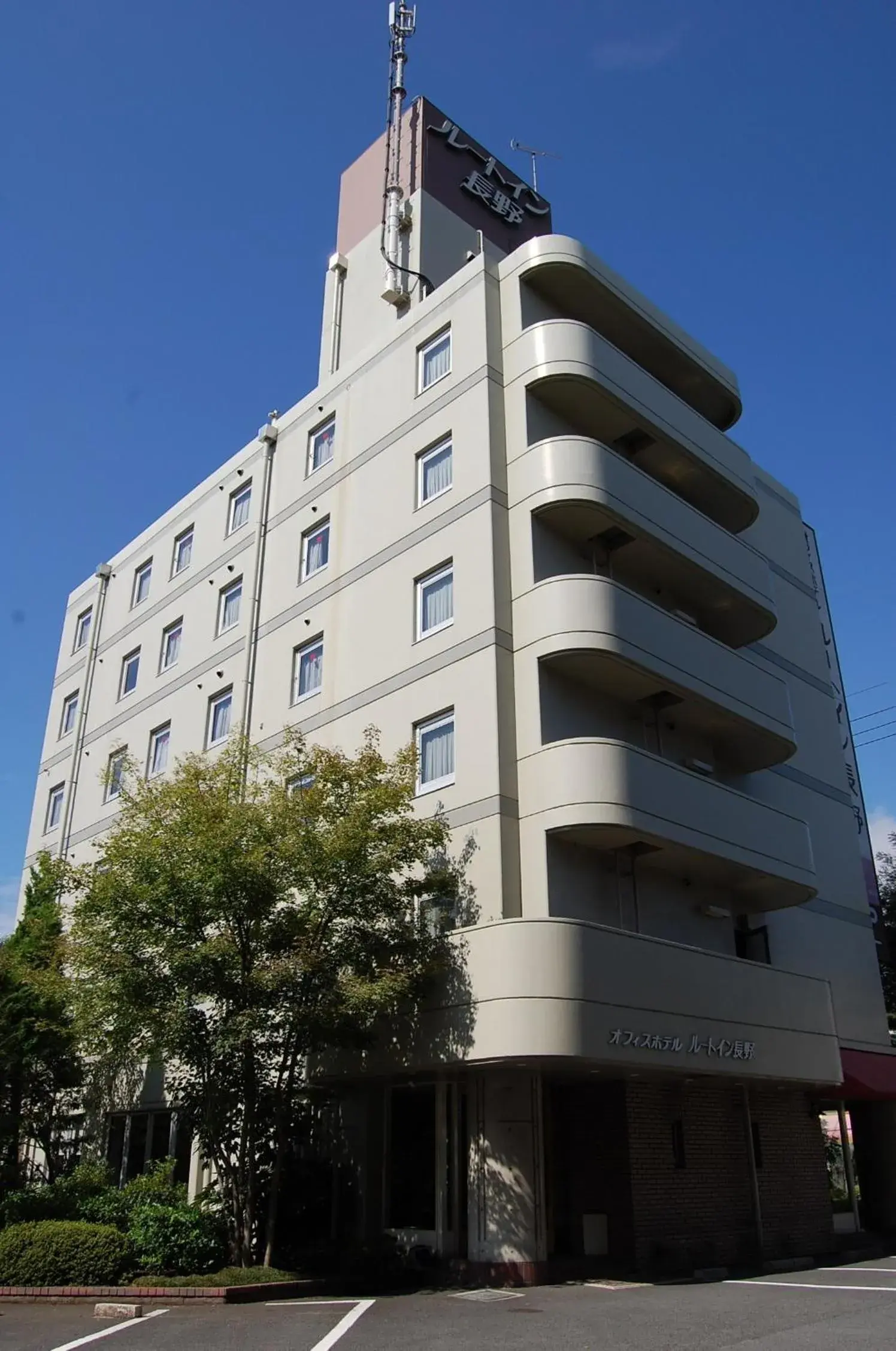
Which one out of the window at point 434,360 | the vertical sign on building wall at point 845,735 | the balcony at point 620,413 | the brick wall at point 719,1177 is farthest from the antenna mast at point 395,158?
the brick wall at point 719,1177

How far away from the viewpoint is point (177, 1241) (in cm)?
1606

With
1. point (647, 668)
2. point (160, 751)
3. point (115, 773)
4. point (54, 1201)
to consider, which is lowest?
point (54, 1201)

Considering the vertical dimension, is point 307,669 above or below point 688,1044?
above

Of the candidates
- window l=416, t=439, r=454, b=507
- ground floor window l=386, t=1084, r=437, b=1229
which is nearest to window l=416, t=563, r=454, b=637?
window l=416, t=439, r=454, b=507

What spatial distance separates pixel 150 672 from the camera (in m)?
30.9

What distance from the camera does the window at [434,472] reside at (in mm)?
22859

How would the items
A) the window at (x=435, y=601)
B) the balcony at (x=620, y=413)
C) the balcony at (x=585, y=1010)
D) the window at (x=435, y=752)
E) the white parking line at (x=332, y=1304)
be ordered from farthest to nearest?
1. the balcony at (x=620, y=413)
2. the window at (x=435, y=601)
3. the window at (x=435, y=752)
4. the balcony at (x=585, y=1010)
5. the white parking line at (x=332, y=1304)

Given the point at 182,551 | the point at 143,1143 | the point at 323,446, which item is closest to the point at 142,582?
the point at 182,551

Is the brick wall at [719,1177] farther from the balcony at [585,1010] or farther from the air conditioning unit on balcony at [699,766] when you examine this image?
the air conditioning unit on balcony at [699,766]

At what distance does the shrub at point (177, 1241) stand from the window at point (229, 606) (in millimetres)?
15001

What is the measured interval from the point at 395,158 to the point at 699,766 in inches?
750

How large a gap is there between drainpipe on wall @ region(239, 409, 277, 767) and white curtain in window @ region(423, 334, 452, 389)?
606cm

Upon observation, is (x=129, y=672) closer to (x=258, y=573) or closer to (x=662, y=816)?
(x=258, y=573)

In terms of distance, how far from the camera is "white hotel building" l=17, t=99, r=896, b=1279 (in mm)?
17844
